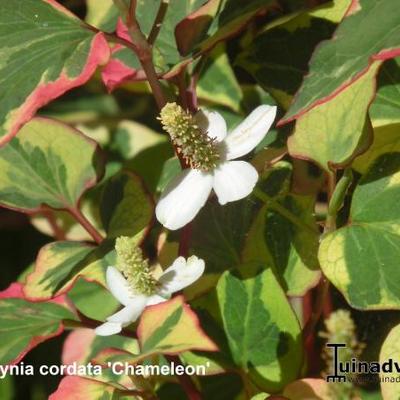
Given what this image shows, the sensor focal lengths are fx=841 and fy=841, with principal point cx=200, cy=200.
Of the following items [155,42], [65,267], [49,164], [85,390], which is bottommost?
[85,390]

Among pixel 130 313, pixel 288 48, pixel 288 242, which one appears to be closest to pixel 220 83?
pixel 288 48

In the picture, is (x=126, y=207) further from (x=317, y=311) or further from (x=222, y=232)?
(x=317, y=311)

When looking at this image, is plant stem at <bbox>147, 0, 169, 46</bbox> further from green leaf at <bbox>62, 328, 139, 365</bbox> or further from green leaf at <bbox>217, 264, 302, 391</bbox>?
green leaf at <bbox>62, 328, 139, 365</bbox>

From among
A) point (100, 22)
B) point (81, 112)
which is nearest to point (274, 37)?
point (100, 22)

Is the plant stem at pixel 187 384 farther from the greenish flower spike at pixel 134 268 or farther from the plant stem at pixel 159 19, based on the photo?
the plant stem at pixel 159 19

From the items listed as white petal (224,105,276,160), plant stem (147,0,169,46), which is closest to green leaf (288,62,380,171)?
white petal (224,105,276,160)

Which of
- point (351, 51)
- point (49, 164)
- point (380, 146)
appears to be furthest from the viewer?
point (49, 164)
